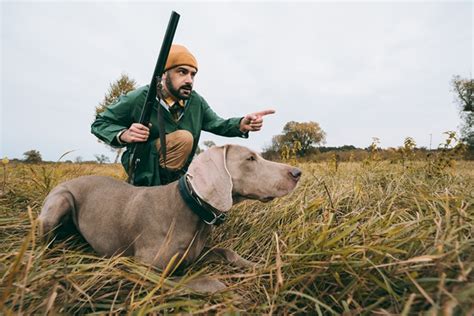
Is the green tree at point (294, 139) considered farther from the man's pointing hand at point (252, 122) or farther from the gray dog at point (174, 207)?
the gray dog at point (174, 207)

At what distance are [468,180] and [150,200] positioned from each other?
154 inches

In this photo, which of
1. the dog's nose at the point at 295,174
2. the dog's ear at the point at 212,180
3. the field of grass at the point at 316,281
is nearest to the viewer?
the field of grass at the point at 316,281

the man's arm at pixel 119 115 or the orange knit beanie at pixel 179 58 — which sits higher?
the orange knit beanie at pixel 179 58

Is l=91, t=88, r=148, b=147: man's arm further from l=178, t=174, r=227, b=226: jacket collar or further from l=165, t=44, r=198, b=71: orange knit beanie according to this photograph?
l=178, t=174, r=227, b=226: jacket collar

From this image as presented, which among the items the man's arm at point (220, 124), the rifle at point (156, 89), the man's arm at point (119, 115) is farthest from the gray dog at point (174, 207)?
the man's arm at point (220, 124)

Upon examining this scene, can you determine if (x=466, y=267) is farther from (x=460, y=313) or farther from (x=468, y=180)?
(x=468, y=180)

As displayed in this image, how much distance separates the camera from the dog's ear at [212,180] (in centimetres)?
217

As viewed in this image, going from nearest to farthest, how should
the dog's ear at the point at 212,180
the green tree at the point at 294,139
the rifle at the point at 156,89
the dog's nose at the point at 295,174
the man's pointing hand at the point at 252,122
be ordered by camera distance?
the dog's ear at the point at 212,180 → the dog's nose at the point at 295,174 → the rifle at the point at 156,89 → the man's pointing hand at the point at 252,122 → the green tree at the point at 294,139

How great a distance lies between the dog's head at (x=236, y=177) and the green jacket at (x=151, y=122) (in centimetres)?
134

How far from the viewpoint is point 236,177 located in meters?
2.46

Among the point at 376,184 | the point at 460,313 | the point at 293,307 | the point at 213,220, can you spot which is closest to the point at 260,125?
the point at 213,220

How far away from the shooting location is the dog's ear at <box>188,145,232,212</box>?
7.11ft

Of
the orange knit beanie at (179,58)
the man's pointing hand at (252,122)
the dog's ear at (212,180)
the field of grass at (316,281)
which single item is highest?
the orange knit beanie at (179,58)

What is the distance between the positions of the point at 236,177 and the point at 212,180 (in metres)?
0.30
